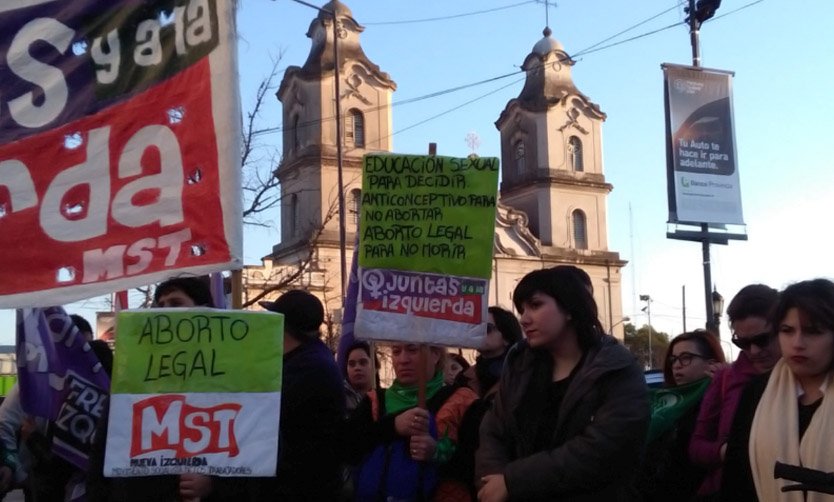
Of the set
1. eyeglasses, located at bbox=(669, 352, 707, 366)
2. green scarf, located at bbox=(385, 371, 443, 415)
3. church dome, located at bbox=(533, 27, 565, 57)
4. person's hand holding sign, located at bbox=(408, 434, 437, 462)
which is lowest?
person's hand holding sign, located at bbox=(408, 434, 437, 462)

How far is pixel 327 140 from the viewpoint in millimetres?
51062

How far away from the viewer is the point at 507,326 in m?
6.77

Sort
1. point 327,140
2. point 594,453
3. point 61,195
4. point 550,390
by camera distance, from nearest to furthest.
→ point 594,453 → point 550,390 → point 61,195 → point 327,140

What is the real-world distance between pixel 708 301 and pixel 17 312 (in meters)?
15.6

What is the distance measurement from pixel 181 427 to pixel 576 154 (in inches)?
2218

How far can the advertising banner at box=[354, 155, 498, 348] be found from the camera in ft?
18.5

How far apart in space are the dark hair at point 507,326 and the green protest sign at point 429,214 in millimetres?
1052

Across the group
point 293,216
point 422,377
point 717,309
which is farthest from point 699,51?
point 293,216

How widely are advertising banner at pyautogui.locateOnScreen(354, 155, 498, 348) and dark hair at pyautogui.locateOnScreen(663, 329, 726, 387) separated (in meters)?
1.53

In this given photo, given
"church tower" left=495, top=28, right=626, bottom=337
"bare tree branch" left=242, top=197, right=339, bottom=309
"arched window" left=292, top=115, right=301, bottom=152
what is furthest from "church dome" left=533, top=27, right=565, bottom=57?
"bare tree branch" left=242, top=197, right=339, bottom=309

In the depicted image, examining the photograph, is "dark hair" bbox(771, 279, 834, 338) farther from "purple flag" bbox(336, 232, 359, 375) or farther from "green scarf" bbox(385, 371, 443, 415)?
"purple flag" bbox(336, 232, 359, 375)

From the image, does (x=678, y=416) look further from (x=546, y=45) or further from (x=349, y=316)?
(x=546, y=45)

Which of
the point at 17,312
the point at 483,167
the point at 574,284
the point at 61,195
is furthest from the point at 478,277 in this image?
the point at 17,312

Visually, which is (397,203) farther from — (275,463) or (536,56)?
(536,56)
